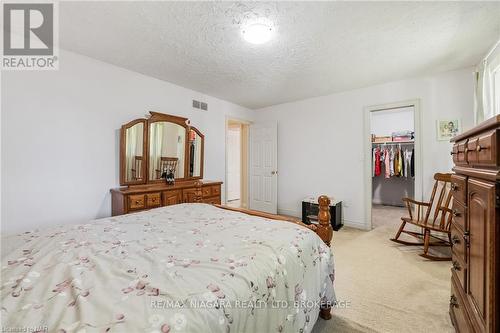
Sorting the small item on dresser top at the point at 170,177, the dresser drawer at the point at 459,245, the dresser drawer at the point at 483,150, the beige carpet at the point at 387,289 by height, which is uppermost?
the dresser drawer at the point at 483,150

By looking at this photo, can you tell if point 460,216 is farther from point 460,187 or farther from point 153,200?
point 153,200

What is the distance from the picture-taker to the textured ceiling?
178 centimetres

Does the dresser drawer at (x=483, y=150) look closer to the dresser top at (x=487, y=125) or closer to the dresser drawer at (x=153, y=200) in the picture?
the dresser top at (x=487, y=125)

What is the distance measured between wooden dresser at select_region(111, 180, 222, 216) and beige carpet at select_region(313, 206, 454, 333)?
2.02 meters

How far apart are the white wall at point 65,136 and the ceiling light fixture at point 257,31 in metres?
1.88

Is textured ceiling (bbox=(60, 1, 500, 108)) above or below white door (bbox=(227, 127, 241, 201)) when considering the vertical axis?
above

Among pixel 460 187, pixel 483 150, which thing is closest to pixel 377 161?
pixel 460 187

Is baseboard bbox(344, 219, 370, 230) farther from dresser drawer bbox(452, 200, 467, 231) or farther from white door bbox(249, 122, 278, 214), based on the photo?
dresser drawer bbox(452, 200, 467, 231)

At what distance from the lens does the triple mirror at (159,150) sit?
292 centimetres

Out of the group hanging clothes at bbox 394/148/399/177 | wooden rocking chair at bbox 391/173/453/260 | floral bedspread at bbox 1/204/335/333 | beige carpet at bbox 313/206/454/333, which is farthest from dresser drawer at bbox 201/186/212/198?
hanging clothes at bbox 394/148/399/177

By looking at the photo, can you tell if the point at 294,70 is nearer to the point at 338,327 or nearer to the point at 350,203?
the point at 350,203

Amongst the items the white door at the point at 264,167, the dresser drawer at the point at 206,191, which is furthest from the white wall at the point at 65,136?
the white door at the point at 264,167

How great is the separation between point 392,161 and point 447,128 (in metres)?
2.26

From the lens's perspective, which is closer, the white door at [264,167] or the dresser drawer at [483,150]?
the dresser drawer at [483,150]
